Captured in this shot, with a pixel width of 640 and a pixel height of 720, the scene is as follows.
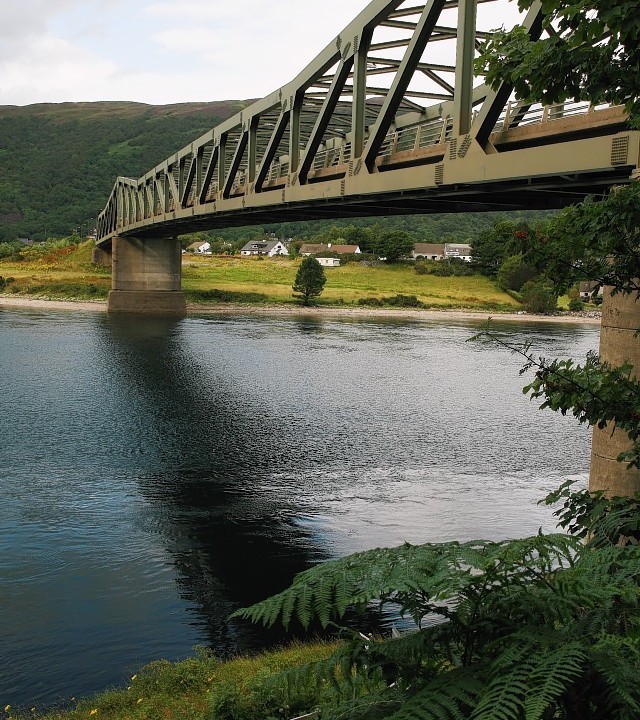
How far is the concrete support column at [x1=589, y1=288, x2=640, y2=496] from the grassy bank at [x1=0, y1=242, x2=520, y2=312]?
256ft

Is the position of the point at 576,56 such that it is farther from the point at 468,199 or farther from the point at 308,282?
the point at 308,282

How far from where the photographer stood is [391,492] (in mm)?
20578

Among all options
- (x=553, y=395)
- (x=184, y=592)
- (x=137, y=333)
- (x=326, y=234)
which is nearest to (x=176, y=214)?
(x=137, y=333)

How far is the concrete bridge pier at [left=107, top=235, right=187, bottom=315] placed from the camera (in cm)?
7712

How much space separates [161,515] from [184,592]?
4.34 metres

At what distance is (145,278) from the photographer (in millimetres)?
77562

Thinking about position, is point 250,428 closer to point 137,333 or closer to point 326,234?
point 137,333

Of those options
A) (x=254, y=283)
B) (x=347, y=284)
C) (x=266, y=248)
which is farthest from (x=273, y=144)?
(x=266, y=248)

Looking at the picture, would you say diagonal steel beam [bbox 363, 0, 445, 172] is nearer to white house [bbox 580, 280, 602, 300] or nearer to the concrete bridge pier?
white house [bbox 580, 280, 602, 300]

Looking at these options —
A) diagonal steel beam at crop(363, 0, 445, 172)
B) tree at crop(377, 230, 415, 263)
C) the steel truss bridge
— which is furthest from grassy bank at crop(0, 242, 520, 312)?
diagonal steel beam at crop(363, 0, 445, 172)

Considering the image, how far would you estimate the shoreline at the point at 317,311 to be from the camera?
8219 centimetres

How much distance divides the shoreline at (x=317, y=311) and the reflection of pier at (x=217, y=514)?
48.8m

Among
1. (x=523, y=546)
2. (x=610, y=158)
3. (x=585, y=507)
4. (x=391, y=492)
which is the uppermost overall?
(x=610, y=158)

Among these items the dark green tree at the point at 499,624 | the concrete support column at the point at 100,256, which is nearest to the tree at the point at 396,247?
the concrete support column at the point at 100,256
